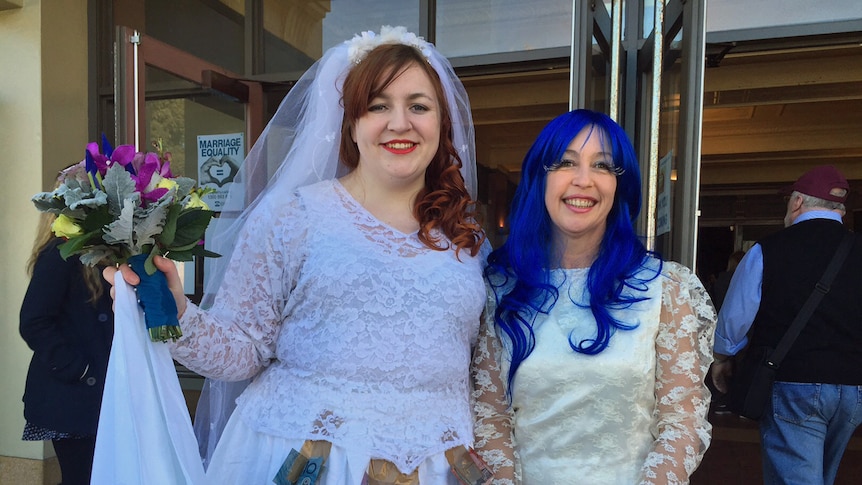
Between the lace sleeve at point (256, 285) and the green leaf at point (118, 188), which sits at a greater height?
the green leaf at point (118, 188)

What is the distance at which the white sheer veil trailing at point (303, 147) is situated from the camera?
1713 mm

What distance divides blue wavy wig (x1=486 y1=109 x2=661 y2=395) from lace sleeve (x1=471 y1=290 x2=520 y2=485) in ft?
0.22

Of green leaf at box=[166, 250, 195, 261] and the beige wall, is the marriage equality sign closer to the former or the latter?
the beige wall

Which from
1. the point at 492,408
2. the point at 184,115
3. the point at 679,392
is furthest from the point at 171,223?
the point at 184,115

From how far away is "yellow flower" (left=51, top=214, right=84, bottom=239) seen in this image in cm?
121

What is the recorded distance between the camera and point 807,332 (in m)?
2.96

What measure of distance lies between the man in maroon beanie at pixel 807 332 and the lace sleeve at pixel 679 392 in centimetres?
172

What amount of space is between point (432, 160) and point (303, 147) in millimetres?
367

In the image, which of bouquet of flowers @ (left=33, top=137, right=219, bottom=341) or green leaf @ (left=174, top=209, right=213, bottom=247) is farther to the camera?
green leaf @ (left=174, top=209, right=213, bottom=247)

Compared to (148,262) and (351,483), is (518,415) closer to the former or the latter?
(351,483)

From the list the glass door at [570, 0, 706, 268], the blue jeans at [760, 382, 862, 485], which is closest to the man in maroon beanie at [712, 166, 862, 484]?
the blue jeans at [760, 382, 862, 485]

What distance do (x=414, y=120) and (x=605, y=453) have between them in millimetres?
966

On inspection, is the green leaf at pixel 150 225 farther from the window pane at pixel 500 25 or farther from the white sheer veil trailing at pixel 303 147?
the window pane at pixel 500 25

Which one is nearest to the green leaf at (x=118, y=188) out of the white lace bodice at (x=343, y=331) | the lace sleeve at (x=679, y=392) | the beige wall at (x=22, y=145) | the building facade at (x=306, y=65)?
the white lace bodice at (x=343, y=331)
